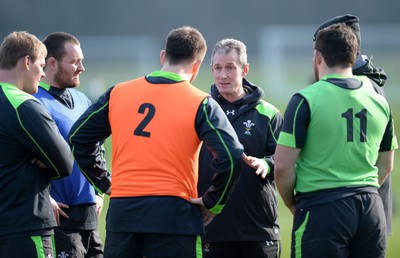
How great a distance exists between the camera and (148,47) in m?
47.9

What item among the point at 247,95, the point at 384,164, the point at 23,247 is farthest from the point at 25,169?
the point at 384,164

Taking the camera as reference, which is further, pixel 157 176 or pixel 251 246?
pixel 251 246

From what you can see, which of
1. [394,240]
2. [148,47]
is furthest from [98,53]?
[394,240]

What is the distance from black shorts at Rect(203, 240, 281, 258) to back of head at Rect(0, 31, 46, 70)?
1.89 m

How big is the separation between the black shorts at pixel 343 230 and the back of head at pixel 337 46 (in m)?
0.85

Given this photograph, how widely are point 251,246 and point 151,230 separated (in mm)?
1316

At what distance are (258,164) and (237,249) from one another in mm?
724

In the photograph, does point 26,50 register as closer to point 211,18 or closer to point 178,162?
point 178,162

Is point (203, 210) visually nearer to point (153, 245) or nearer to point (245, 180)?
point (153, 245)

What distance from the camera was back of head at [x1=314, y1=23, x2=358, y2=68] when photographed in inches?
203

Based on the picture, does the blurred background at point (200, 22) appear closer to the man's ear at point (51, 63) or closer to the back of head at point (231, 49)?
the man's ear at point (51, 63)

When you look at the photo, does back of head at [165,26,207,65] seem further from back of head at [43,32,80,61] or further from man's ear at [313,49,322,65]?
back of head at [43,32,80,61]

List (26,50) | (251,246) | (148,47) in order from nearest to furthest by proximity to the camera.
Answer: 1. (26,50)
2. (251,246)
3. (148,47)

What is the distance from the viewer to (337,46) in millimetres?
5141
